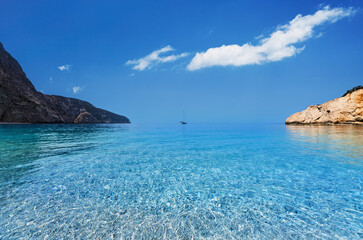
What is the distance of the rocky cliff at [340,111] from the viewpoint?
50812 millimetres

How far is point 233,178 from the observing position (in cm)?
716

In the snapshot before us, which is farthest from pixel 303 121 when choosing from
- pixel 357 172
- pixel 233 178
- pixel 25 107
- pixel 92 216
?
pixel 25 107

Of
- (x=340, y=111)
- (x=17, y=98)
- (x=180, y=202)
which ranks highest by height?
(x=17, y=98)

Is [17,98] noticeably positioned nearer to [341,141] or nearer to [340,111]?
[341,141]

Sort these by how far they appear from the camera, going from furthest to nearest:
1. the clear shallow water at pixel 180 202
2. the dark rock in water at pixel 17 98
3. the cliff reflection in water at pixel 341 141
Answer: the dark rock in water at pixel 17 98
the cliff reflection in water at pixel 341 141
the clear shallow water at pixel 180 202

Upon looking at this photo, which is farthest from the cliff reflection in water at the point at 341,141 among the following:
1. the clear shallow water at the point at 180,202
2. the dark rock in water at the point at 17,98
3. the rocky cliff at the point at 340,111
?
the dark rock in water at the point at 17,98

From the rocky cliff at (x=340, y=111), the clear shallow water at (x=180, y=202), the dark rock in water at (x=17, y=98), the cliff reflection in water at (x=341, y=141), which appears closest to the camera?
the clear shallow water at (x=180, y=202)

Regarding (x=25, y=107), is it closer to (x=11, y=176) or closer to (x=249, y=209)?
(x=11, y=176)

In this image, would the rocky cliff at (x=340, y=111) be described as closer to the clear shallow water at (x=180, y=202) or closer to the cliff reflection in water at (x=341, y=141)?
the cliff reflection in water at (x=341, y=141)

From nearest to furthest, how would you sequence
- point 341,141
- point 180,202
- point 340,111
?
point 180,202 → point 341,141 → point 340,111

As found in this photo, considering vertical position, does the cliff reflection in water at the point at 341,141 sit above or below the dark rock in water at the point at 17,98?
below

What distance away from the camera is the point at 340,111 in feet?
180

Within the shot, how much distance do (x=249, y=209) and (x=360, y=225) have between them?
8.25ft

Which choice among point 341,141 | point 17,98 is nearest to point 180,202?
point 341,141
